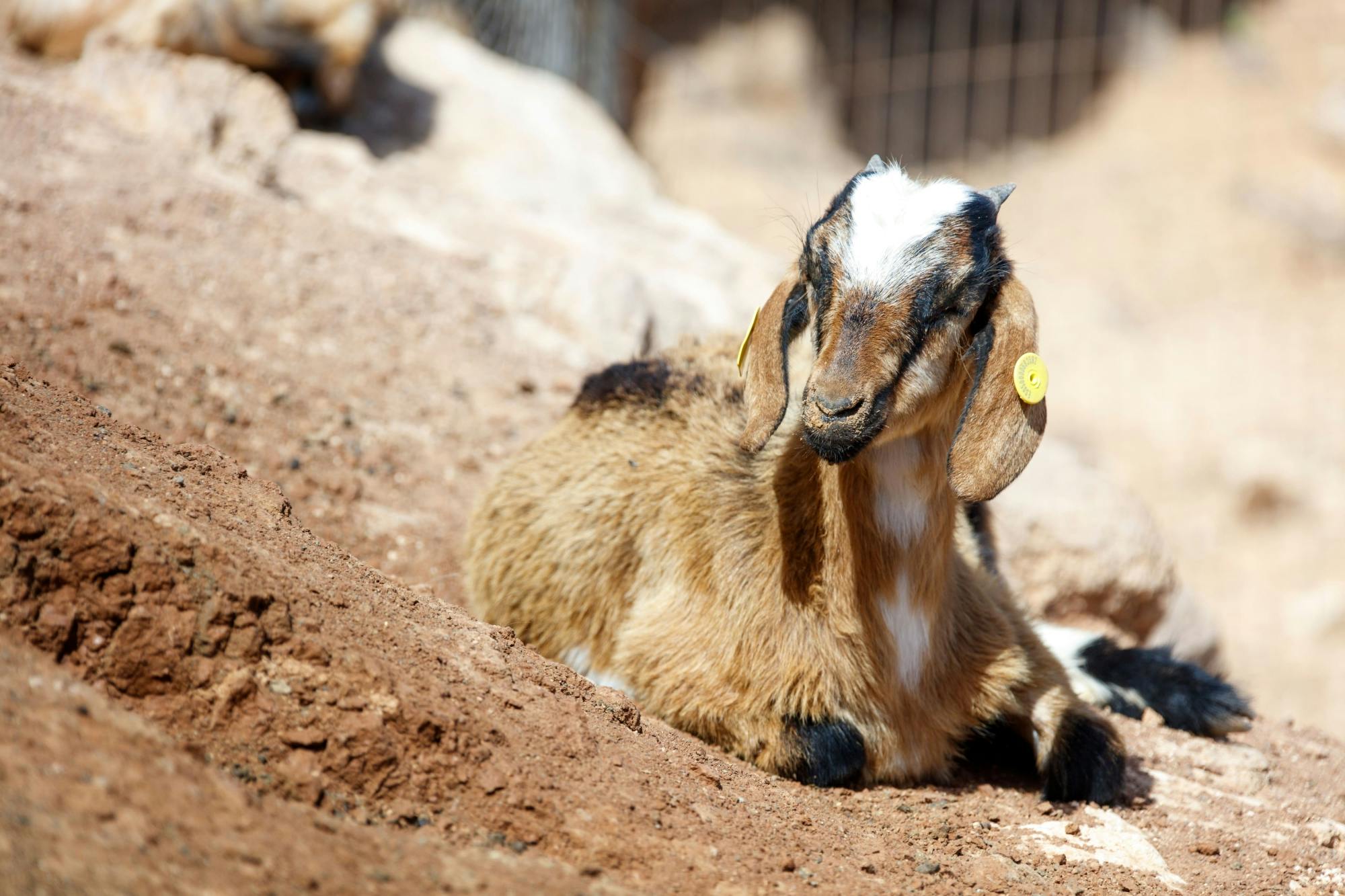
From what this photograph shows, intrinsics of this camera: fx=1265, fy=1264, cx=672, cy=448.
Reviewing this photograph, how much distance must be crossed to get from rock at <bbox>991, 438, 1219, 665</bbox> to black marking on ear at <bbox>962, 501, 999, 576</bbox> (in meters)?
0.72

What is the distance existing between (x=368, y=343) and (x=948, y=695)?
3.55m

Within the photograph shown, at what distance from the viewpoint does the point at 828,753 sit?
4016 mm

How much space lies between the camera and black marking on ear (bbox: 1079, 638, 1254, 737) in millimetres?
5102

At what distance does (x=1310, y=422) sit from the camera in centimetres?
1152

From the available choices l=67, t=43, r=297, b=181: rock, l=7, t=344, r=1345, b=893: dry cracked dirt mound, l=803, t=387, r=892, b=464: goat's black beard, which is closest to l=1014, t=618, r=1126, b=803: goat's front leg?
l=7, t=344, r=1345, b=893: dry cracked dirt mound

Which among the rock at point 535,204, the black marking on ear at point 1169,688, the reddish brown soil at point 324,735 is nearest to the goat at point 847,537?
the reddish brown soil at point 324,735

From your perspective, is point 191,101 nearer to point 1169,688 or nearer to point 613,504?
point 613,504

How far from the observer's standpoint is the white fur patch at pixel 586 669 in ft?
14.6

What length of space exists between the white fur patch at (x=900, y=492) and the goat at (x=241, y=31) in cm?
559

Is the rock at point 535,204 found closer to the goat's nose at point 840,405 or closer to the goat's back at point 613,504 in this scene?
the goat's back at point 613,504

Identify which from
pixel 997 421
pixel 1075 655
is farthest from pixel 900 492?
pixel 1075 655

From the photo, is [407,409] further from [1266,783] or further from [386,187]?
[1266,783]

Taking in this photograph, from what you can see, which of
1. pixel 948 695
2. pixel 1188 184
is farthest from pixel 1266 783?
pixel 1188 184

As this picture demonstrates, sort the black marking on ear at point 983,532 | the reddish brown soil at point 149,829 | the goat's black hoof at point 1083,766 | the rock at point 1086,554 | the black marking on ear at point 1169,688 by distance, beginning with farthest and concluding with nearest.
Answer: the rock at point 1086,554 < the black marking on ear at point 983,532 < the black marking on ear at point 1169,688 < the goat's black hoof at point 1083,766 < the reddish brown soil at point 149,829
